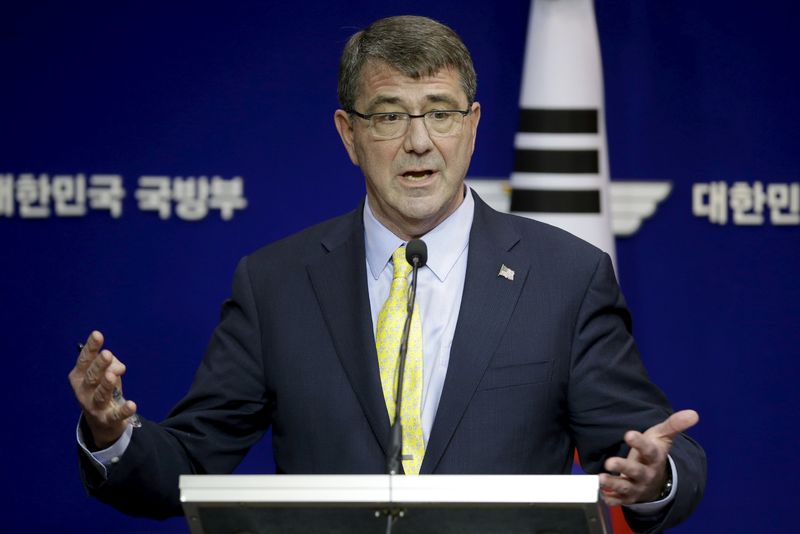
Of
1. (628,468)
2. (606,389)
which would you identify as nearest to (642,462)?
(628,468)

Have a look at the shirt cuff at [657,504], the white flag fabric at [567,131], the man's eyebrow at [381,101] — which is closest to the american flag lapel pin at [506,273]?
the man's eyebrow at [381,101]

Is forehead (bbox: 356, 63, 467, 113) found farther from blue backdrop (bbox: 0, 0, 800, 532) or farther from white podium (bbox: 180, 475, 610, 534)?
blue backdrop (bbox: 0, 0, 800, 532)

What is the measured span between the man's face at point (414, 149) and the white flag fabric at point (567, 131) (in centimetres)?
132

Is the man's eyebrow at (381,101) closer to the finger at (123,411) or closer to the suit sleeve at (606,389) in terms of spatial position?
the suit sleeve at (606,389)

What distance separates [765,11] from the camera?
3969 mm

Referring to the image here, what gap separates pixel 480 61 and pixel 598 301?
1.85m

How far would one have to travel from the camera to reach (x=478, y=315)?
7.32 feet

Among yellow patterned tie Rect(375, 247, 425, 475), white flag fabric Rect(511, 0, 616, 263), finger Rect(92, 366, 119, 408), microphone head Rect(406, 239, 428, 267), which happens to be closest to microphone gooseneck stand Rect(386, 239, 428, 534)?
microphone head Rect(406, 239, 428, 267)

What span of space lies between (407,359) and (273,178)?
6.21 feet

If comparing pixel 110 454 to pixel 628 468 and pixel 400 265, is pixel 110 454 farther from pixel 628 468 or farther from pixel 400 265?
pixel 628 468

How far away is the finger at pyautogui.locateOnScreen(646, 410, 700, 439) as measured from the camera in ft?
5.86

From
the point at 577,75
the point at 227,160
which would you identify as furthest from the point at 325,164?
the point at 577,75

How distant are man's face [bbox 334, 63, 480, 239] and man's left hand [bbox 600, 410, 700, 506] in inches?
25.9

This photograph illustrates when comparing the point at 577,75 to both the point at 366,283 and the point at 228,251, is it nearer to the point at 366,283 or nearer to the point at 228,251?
the point at 228,251
